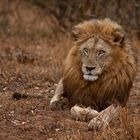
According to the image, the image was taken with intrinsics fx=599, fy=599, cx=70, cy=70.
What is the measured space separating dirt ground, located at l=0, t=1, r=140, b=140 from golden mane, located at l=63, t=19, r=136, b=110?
0.22 metres

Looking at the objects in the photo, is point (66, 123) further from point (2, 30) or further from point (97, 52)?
point (2, 30)

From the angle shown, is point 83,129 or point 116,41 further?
point 116,41

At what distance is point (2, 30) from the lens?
11000 millimetres

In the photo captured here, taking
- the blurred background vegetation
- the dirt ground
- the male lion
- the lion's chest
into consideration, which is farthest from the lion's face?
the blurred background vegetation

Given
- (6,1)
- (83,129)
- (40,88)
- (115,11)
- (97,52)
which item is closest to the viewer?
(83,129)

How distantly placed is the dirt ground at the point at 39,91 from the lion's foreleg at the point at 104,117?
0.19ft

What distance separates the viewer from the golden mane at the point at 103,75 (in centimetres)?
534

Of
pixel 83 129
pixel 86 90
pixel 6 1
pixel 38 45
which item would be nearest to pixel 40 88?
pixel 86 90

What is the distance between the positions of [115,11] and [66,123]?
5811 millimetres

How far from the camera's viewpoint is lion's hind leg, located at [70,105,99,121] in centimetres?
523

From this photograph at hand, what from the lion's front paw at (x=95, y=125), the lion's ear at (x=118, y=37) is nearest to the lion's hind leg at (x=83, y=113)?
the lion's front paw at (x=95, y=125)

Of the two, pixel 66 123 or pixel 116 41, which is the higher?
pixel 116 41

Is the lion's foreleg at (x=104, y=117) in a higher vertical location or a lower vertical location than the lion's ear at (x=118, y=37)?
lower

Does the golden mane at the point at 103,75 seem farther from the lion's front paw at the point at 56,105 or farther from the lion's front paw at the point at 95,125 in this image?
the lion's front paw at the point at 95,125
